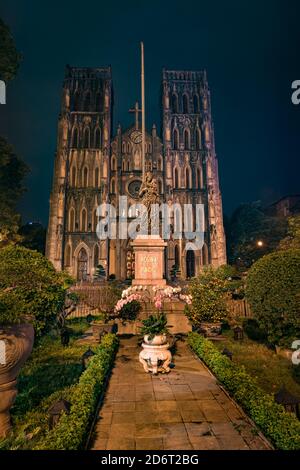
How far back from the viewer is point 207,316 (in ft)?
35.9

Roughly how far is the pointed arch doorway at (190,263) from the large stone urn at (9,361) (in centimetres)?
3432

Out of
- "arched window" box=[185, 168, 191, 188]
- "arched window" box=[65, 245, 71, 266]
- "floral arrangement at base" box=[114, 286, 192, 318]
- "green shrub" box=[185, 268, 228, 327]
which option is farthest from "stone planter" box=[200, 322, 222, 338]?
"arched window" box=[185, 168, 191, 188]

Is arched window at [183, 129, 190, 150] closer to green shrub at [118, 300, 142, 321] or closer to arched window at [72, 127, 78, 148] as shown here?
arched window at [72, 127, 78, 148]

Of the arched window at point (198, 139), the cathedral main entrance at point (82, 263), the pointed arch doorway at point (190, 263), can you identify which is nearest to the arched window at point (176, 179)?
the arched window at point (198, 139)

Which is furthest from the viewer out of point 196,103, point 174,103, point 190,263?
point 196,103

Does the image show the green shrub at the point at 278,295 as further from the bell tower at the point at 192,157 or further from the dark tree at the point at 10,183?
the bell tower at the point at 192,157

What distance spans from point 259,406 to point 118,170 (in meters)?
37.3

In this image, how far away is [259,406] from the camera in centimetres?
443

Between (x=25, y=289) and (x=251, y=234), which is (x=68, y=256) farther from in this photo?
(x=25, y=289)

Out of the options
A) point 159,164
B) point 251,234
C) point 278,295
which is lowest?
point 278,295

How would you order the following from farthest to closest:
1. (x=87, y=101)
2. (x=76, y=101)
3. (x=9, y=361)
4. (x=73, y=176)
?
1. (x=87, y=101)
2. (x=76, y=101)
3. (x=73, y=176)
4. (x=9, y=361)

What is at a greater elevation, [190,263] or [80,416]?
[190,263]

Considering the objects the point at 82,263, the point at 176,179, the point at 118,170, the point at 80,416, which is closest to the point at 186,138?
the point at 176,179
